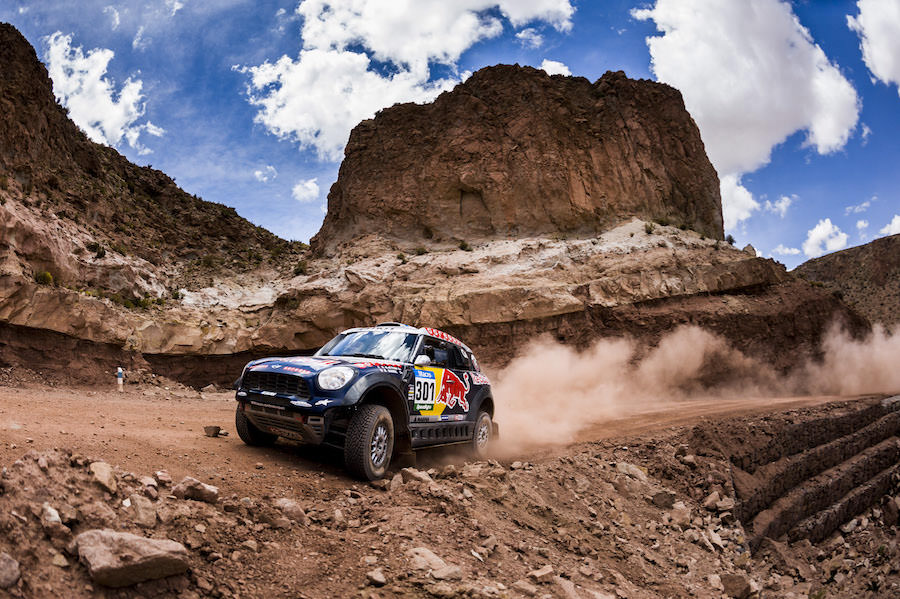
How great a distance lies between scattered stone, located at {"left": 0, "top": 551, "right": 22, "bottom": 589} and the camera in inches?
114

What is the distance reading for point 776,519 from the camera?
409 inches

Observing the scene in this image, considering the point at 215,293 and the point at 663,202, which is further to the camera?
the point at 663,202

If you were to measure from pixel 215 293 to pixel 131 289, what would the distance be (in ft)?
16.4

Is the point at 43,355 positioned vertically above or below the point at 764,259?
below

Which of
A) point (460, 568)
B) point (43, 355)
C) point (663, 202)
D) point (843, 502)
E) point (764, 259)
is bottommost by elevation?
point (843, 502)

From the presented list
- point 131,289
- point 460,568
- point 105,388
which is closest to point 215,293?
point 131,289

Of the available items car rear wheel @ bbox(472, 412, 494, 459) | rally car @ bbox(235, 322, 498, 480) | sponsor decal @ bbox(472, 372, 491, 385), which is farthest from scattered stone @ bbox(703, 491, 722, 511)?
sponsor decal @ bbox(472, 372, 491, 385)

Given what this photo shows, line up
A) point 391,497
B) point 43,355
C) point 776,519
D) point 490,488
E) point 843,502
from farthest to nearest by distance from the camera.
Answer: point 43,355 < point 843,502 < point 776,519 < point 490,488 < point 391,497

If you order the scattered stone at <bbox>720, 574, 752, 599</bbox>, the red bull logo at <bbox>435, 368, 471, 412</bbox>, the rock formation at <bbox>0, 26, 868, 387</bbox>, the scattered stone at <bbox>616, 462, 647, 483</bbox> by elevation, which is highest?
the rock formation at <bbox>0, 26, 868, 387</bbox>

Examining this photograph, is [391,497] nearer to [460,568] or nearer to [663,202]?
[460,568]

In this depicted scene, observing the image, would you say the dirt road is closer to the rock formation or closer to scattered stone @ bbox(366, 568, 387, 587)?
scattered stone @ bbox(366, 568, 387, 587)

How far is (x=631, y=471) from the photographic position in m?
9.47

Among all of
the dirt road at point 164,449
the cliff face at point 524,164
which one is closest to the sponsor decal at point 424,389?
the dirt road at point 164,449

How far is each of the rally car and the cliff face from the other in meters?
22.9
